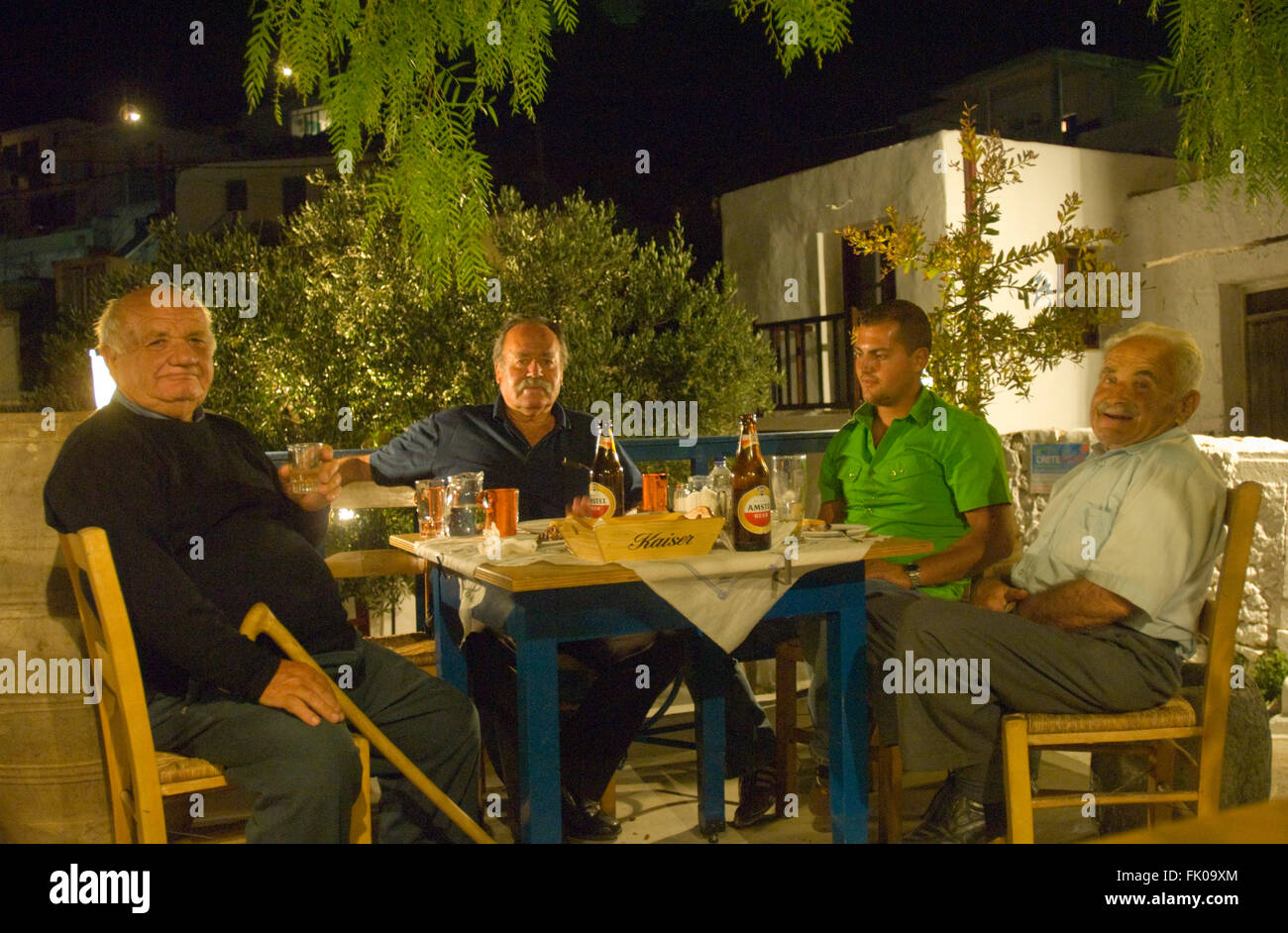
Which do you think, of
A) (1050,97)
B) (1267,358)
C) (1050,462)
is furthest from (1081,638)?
(1050,97)

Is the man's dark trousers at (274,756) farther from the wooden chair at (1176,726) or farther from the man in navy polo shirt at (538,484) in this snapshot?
the wooden chair at (1176,726)

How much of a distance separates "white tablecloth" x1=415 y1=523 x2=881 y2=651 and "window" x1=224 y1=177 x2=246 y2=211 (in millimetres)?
20451

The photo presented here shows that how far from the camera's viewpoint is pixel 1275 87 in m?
2.48

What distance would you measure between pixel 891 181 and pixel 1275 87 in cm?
838

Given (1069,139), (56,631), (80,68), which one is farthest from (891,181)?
(80,68)

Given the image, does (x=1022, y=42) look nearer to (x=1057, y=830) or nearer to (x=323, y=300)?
(x=323, y=300)

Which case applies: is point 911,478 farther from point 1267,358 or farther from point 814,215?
point 814,215

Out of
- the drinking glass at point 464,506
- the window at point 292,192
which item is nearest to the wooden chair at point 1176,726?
the drinking glass at point 464,506

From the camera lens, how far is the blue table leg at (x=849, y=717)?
8.64ft

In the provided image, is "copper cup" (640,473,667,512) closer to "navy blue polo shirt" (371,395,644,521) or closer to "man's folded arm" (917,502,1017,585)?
"navy blue polo shirt" (371,395,644,521)

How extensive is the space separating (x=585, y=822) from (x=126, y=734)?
4.58 ft

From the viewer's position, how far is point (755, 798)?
323 centimetres

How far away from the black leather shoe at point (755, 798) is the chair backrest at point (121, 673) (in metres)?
1.71

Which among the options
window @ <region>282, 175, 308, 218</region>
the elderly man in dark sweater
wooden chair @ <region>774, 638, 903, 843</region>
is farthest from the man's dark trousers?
window @ <region>282, 175, 308, 218</region>
